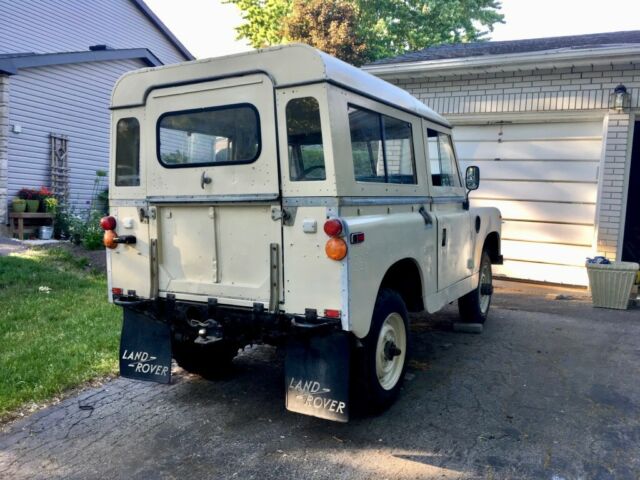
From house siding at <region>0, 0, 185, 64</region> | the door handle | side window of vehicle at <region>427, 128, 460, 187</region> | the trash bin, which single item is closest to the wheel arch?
side window of vehicle at <region>427, 128, 460, 187</region>

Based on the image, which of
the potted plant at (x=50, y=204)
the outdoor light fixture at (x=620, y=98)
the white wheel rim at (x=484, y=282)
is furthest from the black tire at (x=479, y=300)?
the potted plant at (x=50, y=204)

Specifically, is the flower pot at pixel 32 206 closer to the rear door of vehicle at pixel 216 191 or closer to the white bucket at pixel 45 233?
the white bucket at pixel 45 233

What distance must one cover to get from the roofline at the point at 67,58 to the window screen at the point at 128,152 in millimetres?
9108

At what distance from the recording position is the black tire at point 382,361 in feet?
11.8

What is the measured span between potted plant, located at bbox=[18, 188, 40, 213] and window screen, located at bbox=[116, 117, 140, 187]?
360 inches

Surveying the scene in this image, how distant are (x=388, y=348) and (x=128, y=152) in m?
2.41

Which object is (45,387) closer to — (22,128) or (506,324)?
(506,324)

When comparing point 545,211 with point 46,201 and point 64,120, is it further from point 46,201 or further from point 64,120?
point 64,120

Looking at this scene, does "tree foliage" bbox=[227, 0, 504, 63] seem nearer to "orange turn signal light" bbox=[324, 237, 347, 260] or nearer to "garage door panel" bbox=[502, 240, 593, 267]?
"garage door panel" bbox=[502, 240, 593, 267]

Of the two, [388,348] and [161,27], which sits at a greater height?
[161,27]

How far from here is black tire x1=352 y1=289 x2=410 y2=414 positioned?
3592 mm

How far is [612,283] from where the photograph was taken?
7289mm

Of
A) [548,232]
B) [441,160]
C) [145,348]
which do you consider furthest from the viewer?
[548,232]

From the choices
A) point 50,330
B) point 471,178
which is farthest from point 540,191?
point 50,330
